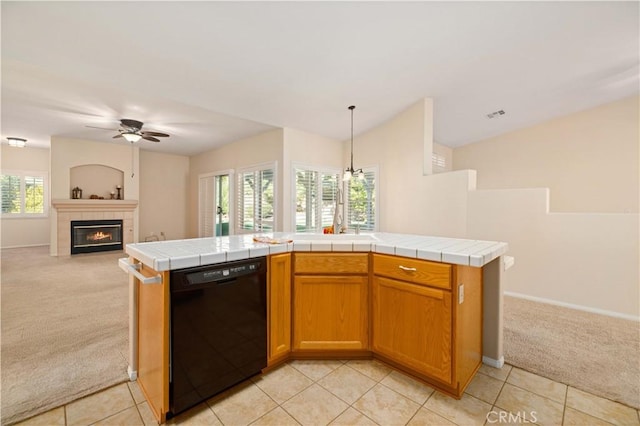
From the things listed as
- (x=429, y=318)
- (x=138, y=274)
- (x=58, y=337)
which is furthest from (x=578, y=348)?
(x=58, y=337)

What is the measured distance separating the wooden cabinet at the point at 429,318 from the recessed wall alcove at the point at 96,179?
25.1 ft

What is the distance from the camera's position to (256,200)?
5699 mm

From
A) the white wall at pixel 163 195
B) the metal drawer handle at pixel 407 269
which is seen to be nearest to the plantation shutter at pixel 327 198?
the metal drawer handle at pixel 407 269

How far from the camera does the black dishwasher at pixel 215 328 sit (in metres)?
1.54

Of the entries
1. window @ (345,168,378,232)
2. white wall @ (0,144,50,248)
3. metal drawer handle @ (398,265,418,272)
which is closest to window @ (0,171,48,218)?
white wall @ (0,144,50,248)

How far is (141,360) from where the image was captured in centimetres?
183

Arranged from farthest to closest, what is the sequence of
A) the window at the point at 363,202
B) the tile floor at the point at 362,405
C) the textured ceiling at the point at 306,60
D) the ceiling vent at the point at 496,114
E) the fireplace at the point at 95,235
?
1. the fireplace at the point at 95,235
2. the window at the point at 363,202
3. the ceiling vent at the point at 496,114
4. the textured ceiling at the point at 306,60
5. the tile floor at the point at 362,405

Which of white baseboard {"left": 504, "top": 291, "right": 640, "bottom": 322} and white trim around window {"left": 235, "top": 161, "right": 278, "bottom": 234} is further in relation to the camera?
white trim around window {"left": 235, "top": 161, "right": 278, "bottom": 234}

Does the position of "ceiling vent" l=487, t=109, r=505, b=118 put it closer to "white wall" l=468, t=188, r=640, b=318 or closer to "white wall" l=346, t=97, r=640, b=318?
"white wall" l=346, t=97, r=640, b=318

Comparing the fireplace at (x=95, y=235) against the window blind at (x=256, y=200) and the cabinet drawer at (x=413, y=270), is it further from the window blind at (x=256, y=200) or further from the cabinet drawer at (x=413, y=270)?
the cabinet drawer at (x=413, y=270)

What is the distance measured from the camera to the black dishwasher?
60.5 inches

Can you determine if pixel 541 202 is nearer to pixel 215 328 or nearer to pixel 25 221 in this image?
pixel 215 328

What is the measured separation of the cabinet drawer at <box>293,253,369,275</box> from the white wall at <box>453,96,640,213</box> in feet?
17.7

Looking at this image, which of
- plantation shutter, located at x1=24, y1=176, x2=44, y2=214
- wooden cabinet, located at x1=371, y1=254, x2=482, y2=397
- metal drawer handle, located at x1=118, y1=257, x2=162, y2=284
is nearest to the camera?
metal drawer handle, located at x1=118, y1=257, x2=162, y2=284
